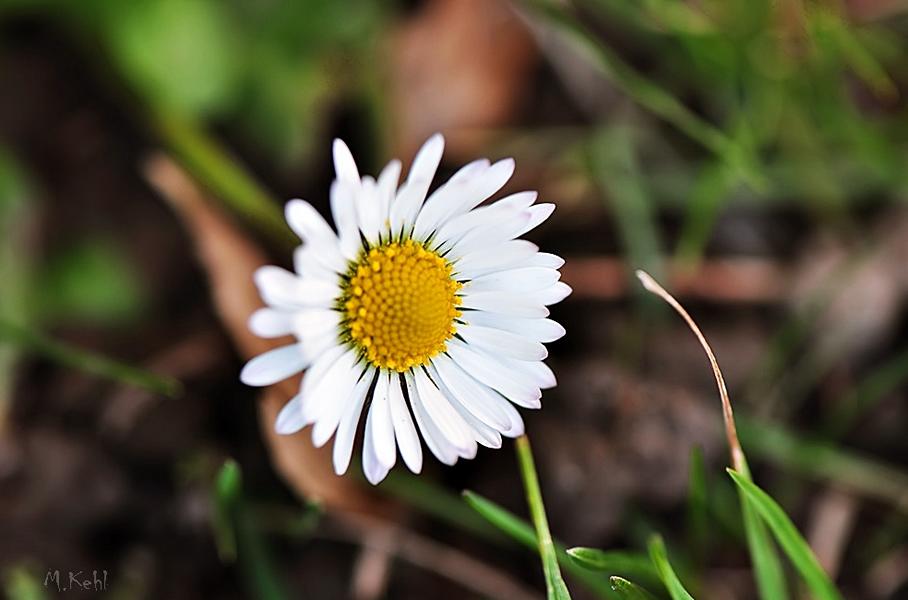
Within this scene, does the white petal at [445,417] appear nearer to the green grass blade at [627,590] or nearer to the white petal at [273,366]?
the white petal at [273,366]

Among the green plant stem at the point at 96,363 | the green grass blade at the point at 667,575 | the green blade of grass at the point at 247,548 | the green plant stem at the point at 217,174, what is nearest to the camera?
the green grass blade at the point at 667,575

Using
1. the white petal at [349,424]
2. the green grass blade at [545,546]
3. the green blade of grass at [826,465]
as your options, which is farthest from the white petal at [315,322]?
the green blade of grass at [826,465]

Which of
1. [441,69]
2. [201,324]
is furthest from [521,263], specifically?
[441,69]

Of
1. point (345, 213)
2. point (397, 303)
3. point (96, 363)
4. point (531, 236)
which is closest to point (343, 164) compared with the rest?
point (345, 213)

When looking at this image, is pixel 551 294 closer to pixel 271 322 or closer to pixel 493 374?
pixel 493 374

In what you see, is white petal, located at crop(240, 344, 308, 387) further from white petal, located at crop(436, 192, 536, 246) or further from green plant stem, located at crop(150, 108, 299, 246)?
green plant stem, located at crop(150, 108, 299, 246)

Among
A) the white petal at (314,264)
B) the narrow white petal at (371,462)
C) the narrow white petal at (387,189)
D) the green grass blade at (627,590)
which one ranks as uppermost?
the narrow white petal at (387,189)
